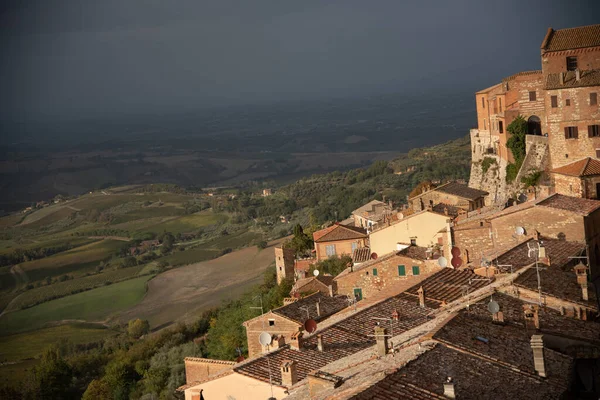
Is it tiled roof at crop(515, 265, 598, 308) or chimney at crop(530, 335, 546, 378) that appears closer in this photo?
chimney at crop(530, 335, 546, 378)

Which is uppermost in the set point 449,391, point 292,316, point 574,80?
point 574,80

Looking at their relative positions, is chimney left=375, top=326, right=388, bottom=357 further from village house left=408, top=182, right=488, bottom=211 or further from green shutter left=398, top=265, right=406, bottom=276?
village house left=408, top=182, right=488, bottom=211

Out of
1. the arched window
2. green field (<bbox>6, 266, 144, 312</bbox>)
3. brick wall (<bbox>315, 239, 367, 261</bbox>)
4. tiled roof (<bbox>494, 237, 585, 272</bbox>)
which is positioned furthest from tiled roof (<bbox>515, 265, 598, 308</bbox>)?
green field (<bbox>6, 266, 144, 312</bbox>)

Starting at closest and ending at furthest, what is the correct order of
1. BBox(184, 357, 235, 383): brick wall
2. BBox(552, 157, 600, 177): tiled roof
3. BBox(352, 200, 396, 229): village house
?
BBox(184, 357, 235, 383): brick wall → BBox(552, 157, 600, 177): tiled roof → BBox(352, 200, 396, 229): village house

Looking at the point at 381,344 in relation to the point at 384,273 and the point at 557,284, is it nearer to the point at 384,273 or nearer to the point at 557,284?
the point at 557,284

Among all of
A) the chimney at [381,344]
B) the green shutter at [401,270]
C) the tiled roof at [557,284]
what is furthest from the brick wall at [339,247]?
the chimney at [381,344]

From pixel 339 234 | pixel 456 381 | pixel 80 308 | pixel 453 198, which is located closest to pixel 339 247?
pixel 339 234
